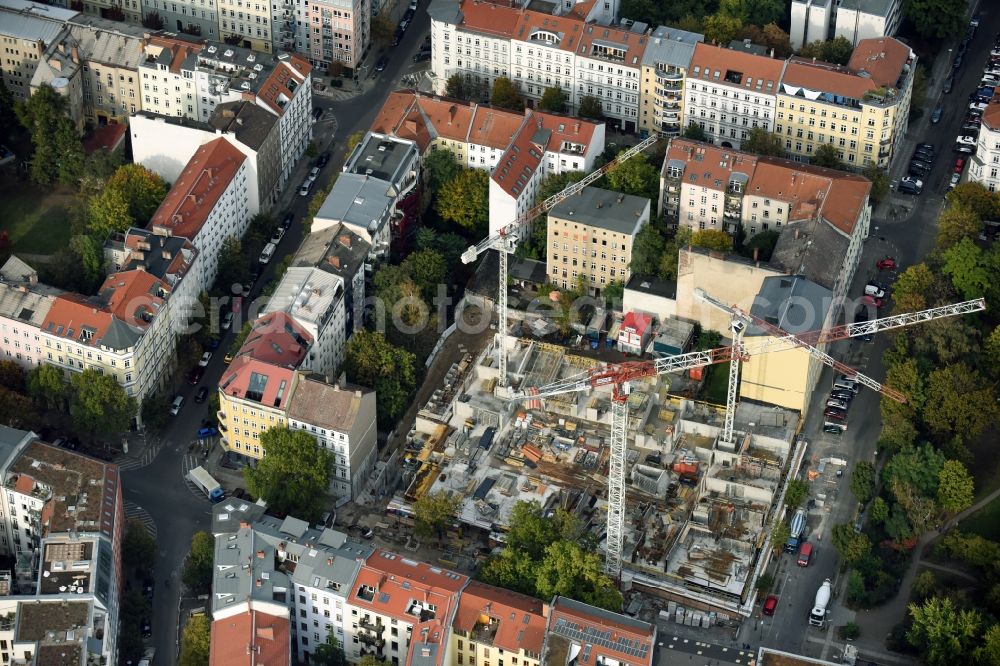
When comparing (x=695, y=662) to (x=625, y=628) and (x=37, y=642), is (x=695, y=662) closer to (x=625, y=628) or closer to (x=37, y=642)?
(x=625, y=628)

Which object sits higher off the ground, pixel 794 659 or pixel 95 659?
pixel 794 659

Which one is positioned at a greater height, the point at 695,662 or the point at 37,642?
the point at 695,662

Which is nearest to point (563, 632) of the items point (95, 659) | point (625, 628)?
point (625, 628)

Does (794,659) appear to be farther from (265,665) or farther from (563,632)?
(265,665)

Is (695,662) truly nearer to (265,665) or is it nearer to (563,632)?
(563,632)

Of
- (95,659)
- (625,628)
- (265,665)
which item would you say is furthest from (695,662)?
(95,659)

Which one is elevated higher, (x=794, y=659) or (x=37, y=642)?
(x=794, y=659)
